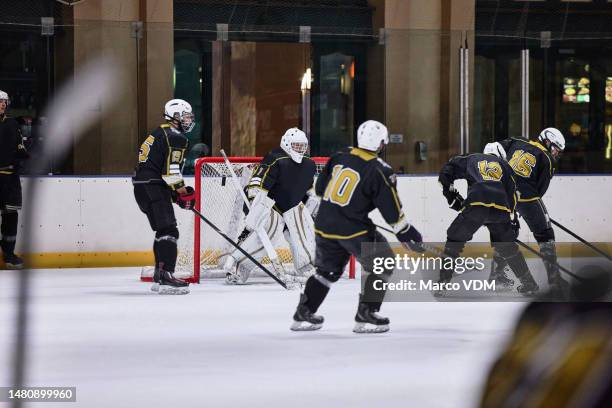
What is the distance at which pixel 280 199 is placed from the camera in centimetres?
779

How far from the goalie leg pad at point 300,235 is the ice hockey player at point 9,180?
212 centimetres

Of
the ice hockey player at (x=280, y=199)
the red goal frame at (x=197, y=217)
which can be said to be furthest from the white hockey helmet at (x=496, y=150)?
the red goal frame at (x=197, y=217)

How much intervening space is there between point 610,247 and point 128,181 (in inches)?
167

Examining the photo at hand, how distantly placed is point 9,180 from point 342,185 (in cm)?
Answer: 422

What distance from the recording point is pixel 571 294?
1.03m

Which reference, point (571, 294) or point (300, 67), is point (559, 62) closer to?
point (300, 67)

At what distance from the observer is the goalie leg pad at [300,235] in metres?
7.91

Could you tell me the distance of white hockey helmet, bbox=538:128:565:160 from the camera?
7.45 meters

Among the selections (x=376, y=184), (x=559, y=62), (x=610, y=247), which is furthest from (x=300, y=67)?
(x=376, y=184)

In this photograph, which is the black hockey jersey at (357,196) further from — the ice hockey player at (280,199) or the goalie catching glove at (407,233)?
the ice hockey player at (280,199)

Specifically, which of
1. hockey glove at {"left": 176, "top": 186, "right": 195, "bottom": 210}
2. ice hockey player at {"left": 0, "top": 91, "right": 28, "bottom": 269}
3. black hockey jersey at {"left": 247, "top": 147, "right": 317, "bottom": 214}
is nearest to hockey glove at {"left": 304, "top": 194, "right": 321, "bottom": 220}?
black hockey jersey at {"left": 247, "top": 147, "right": 317, "bottom": 214}

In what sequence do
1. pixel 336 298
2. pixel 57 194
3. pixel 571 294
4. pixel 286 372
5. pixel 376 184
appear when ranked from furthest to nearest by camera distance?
pixel 57 194 → pixel 336 298 → pixel 376 184 → pixel 286 372 → pixel 571 294

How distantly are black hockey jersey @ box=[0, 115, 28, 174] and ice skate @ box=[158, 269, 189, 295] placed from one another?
6.39ft

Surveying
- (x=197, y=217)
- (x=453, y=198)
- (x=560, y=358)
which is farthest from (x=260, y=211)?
(x=560, y=358)
